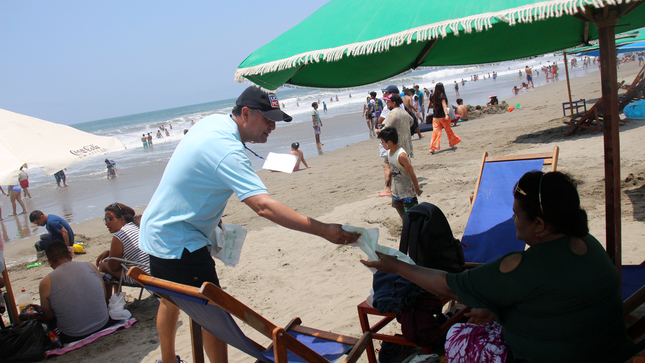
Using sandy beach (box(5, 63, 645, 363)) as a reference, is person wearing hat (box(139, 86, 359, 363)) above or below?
above

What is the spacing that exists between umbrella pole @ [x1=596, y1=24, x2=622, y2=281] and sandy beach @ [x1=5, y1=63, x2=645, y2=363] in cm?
153

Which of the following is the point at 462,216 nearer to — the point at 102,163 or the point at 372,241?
the point at 372,241

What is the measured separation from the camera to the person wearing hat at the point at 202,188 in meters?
1.91

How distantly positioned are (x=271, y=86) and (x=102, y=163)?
2198 centimetres

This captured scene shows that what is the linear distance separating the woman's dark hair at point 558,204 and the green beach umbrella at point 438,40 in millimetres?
616

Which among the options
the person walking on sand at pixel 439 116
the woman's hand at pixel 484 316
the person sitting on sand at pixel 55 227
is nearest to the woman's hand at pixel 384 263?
the woman's hand at pixel 484 316

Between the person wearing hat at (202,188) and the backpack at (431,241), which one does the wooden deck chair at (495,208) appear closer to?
the backpack at (431,241)

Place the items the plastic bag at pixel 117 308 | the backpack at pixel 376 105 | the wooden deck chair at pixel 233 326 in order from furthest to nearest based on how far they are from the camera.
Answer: the backpack at pixel 376 105, the plastic bag at pixel 117 308, the wooden deck chair at pixel 233 326

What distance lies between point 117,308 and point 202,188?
2.74m

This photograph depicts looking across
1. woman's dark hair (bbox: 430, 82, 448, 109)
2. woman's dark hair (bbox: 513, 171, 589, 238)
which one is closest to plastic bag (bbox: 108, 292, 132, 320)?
woman's dark hair (bbox: 513, 171, 589, 238)

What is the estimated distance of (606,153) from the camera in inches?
88.4

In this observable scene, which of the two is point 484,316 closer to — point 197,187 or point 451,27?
point 451,27

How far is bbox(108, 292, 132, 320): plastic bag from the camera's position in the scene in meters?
3.97

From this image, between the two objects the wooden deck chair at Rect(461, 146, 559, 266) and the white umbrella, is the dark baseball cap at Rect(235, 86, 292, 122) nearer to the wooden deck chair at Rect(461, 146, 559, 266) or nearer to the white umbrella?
the wooden deck chair at Rect(461, 146, 559, 266)
